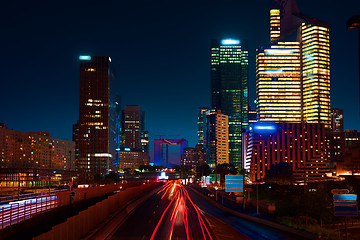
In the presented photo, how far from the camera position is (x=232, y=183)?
62.2 m

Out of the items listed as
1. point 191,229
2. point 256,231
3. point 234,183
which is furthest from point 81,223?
point 234,183

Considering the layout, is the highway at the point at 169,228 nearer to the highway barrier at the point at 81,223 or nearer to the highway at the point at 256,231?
the highway at the point at 256,231

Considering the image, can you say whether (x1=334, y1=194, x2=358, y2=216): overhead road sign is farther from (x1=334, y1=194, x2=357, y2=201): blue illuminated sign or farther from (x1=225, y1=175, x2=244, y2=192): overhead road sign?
(x1=225, y1=175, x2=244, y2=192): overhead road sign

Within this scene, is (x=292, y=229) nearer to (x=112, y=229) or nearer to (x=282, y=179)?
(x=112, y=229)

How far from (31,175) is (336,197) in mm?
151163

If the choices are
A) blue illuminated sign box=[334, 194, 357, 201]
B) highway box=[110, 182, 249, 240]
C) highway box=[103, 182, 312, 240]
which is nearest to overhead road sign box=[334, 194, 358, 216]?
blue illuminated sign box=[334, 194, 357, 201]

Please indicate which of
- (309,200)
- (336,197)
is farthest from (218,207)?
(336,197)

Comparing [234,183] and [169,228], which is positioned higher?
[234,183]

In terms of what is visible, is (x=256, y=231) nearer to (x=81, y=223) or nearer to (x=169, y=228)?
(x=169, y=228)

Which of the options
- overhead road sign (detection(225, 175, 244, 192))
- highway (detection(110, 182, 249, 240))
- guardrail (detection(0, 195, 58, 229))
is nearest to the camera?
guardrail (detection(0, 195, 58, 229))

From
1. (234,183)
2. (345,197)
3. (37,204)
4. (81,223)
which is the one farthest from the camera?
(234,183)

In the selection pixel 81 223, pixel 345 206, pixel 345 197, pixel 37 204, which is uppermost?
pixel 345 197

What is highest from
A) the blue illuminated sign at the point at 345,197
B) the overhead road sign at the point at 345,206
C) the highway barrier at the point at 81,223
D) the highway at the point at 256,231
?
the blue illuminated sign at the point at 345,197

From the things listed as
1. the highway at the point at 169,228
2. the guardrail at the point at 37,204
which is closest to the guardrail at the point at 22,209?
the guardrail at the point at 37,204
